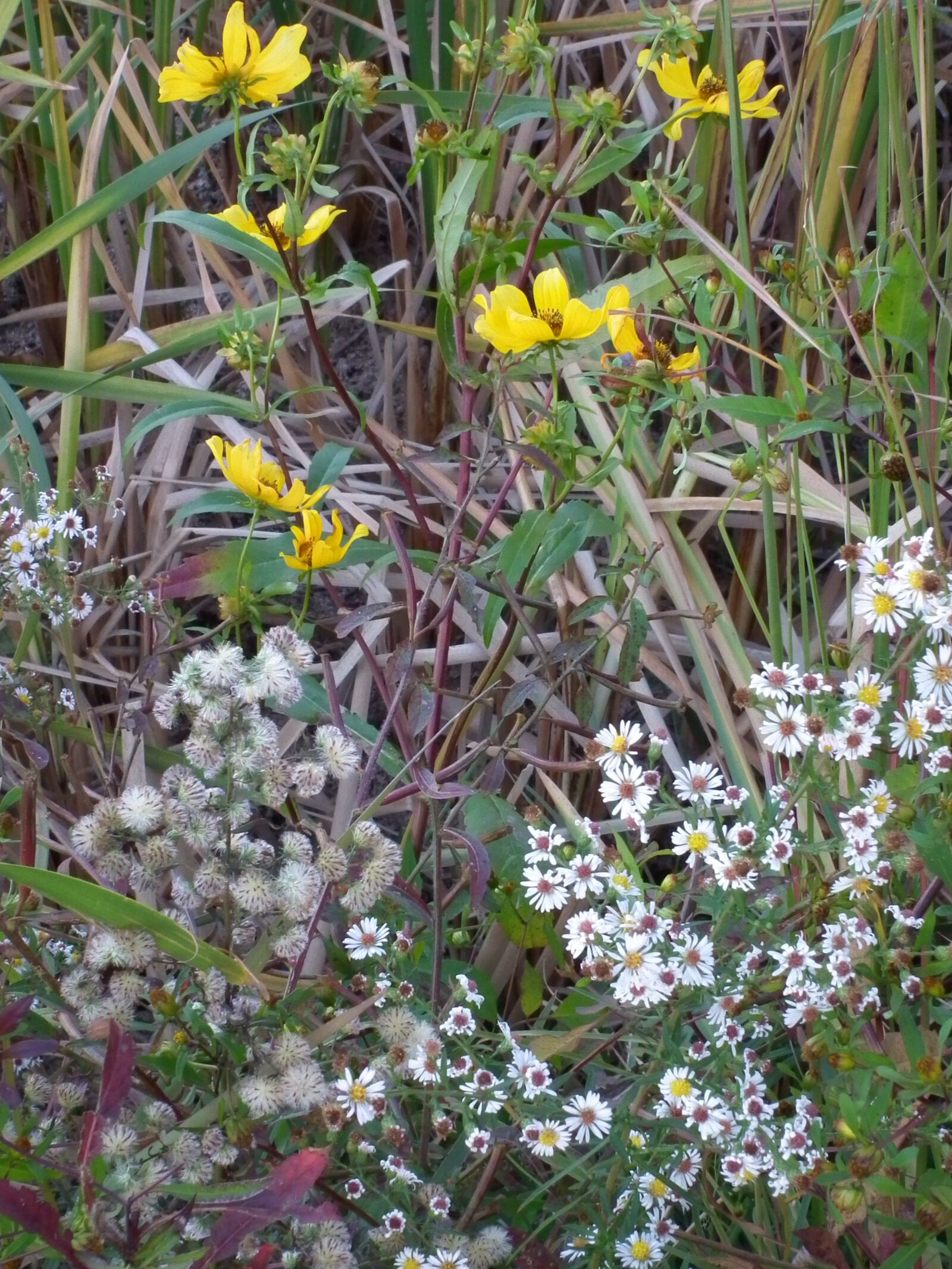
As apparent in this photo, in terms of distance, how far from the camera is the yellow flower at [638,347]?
97 cm

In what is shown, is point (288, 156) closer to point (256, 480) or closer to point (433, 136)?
point (433, 136)

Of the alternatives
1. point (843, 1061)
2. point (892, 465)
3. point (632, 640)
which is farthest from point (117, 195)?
point (843, 1061)

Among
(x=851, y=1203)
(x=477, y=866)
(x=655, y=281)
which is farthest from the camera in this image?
(x=655, y=281)

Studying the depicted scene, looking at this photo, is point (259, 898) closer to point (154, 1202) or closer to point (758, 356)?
point (154, 1202)

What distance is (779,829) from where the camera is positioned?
2.81ft

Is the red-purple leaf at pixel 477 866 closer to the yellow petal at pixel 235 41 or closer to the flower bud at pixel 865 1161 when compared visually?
the flower bud at pixel 865 1161

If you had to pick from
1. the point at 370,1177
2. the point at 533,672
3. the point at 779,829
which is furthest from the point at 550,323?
the point at 370,1177

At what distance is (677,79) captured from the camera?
1.10 meters

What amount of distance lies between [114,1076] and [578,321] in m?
0.58

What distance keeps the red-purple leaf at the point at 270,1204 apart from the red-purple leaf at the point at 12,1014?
154mm

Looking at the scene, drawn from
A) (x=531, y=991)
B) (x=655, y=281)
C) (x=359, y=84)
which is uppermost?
(x=359, y=84)

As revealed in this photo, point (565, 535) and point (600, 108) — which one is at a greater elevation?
point (600, 108)

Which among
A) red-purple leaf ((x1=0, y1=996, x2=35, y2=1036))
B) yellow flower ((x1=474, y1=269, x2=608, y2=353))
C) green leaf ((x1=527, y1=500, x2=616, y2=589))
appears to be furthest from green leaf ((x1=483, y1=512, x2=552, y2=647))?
red-purple leaf ((x1=0, y1=996, x2=35, y2=1036))

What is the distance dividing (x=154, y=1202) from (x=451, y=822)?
0.39 metres
